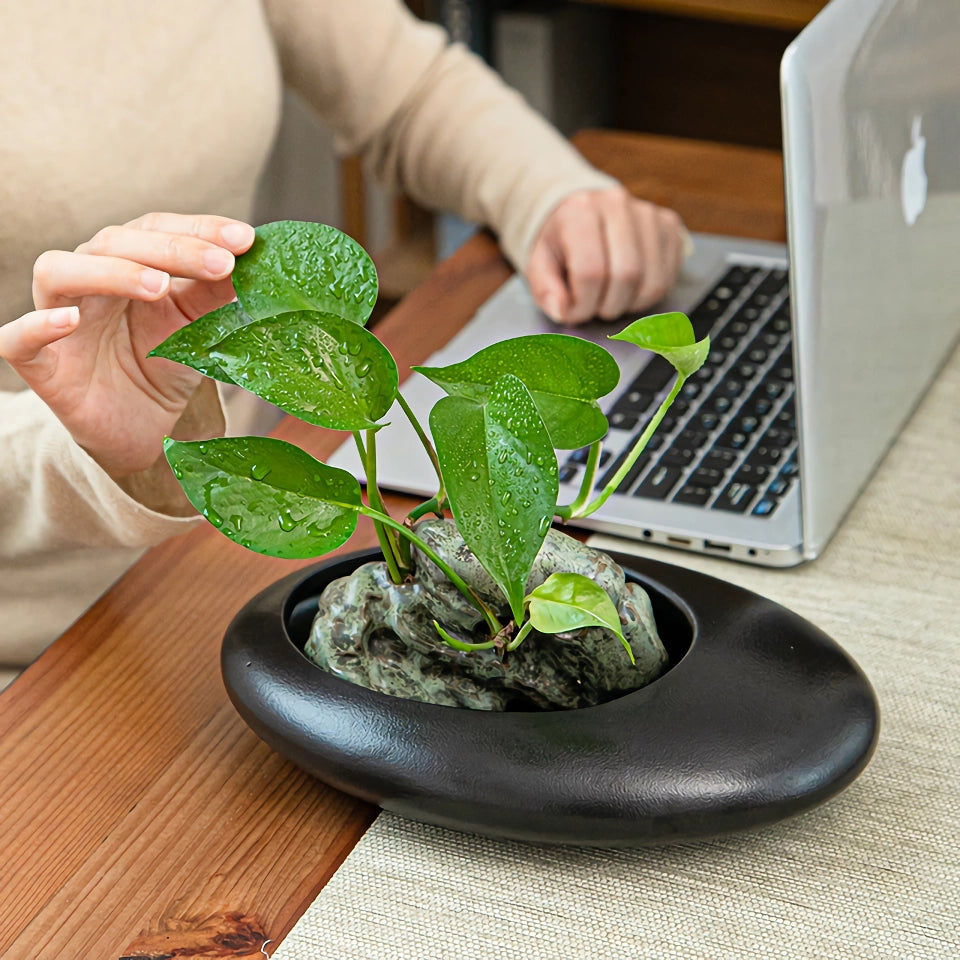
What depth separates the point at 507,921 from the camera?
40cm

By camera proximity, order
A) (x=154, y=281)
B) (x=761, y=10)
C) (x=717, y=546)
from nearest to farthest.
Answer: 1. (x=154, y=281)
2. (x=717, y=546)
3. (x=761, y=10)

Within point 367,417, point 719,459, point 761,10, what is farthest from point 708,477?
point 761,10

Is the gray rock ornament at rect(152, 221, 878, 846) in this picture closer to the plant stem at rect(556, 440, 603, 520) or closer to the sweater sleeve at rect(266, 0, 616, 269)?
the plant stem at rect(556, 440, 603, 520)

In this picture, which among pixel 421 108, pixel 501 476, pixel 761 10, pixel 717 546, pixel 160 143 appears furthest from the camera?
pixel 761 10

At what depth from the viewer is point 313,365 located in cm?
38

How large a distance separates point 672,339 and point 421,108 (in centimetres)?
71

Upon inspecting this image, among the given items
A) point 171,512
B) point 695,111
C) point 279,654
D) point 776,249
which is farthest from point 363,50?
point 695,111

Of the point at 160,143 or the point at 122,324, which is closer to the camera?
the point at 122,324

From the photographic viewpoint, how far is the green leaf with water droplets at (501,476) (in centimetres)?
37

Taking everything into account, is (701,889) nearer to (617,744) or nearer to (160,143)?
(617,744)

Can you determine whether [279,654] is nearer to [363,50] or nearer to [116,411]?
[116,411]

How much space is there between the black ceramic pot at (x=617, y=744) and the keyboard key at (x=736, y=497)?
0.55 ft

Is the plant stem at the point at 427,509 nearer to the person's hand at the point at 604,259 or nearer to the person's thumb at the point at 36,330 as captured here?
the person's thumb at the point at 36,330

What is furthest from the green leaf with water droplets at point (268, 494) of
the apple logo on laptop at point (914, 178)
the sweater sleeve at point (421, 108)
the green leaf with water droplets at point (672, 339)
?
the sweater sleeve at point (421, 108)
